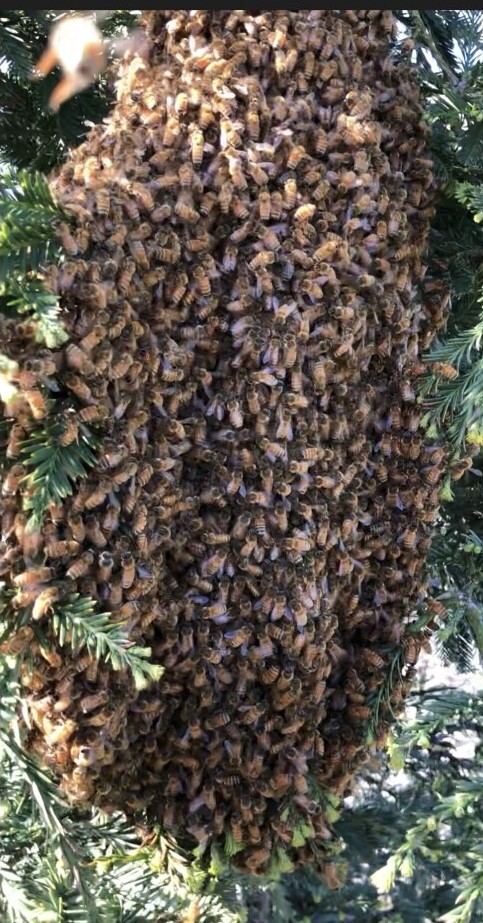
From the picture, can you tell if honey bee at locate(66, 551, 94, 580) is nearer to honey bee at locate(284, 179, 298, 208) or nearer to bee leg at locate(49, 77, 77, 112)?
honey bee at locate(284, 179, 298, 208)

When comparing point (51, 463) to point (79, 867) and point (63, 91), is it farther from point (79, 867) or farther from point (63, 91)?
point (63, 91)

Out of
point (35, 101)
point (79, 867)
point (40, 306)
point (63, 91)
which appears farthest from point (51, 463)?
point (35, 101)

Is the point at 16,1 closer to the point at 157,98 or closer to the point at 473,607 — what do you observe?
the point at 157,98

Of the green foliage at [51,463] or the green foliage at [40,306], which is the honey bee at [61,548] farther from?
the green foliage at [40,306]

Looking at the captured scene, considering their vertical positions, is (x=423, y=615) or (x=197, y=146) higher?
(x=197, y=146)

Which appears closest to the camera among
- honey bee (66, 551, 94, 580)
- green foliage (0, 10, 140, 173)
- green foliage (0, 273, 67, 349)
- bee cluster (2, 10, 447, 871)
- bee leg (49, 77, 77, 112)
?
green foliage (0, 273, 67, 349)

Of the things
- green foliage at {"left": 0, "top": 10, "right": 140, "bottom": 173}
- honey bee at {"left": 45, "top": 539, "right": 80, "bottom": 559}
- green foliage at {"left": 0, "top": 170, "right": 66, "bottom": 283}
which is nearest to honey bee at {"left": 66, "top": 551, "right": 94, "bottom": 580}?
honey bee at {"left": 45, "top": 539, "right": 80, "bottom": 559}

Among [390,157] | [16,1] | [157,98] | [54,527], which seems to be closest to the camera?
[16,1]

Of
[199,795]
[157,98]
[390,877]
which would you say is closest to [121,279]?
[157,98]
